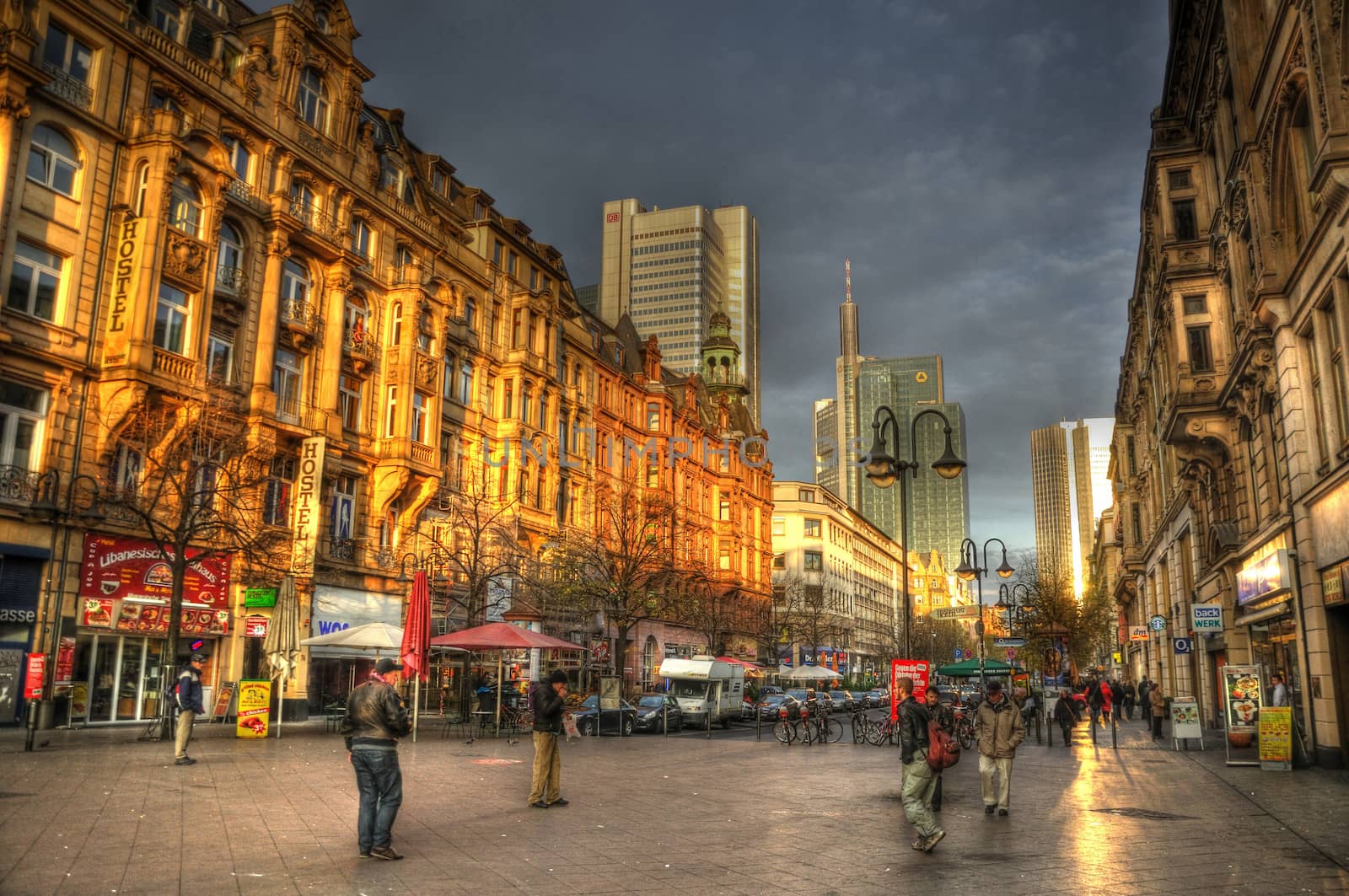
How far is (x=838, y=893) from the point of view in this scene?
26.9 ft

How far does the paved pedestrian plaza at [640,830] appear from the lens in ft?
27.9

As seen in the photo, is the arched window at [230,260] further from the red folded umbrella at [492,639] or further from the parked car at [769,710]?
the parked car at [769,710]

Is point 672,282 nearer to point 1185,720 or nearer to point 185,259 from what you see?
point 185,259

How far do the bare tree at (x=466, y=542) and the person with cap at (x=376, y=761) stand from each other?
85.4ft

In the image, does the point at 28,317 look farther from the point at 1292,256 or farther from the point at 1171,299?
the point at 1171,299

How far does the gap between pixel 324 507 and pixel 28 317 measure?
35.9 ft

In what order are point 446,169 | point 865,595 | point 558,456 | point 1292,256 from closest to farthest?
point 1292,256, point 446,169, point 558,456, point 865,595

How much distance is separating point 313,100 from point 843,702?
44.5m

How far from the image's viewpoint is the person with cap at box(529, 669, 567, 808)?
1320cm

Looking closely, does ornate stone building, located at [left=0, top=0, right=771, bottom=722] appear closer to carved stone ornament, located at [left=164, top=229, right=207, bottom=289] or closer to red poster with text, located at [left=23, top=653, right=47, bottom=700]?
carved stone ornament, located at [left=164, top=229, right=207, bottom=289]

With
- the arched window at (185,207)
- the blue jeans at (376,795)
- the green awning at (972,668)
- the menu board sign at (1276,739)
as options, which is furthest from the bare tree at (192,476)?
the menu board sign at (1276,739)

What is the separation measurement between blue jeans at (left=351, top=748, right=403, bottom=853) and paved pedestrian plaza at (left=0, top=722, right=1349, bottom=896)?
0.93 ft

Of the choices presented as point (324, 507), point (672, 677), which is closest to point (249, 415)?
point (324, 507)

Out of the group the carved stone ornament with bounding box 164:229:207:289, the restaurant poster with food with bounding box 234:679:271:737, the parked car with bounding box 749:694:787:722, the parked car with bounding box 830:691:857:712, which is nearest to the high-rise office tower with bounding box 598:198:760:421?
the parked car with bounding box 830:691:857:712
